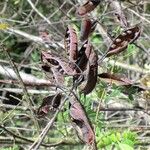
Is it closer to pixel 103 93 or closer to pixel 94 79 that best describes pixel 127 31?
pixel 94 79

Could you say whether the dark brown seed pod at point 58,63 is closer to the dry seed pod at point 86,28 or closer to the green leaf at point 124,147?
the dry seed pod at point 86,28

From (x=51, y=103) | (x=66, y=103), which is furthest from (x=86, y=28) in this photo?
(x=66, y=103)

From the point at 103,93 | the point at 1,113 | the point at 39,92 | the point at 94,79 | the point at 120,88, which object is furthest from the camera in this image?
the point at 39,92

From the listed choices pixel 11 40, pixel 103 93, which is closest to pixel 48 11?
pixel 11 40

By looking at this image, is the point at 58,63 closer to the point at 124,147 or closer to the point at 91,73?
the point at 91,73

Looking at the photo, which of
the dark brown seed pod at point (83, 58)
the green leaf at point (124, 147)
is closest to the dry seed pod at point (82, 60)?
the dark brown seed pod at point (83, 58)

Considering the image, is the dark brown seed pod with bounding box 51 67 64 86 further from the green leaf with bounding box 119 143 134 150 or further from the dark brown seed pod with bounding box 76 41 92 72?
the green leaf with bounding box 119 143 134 150
